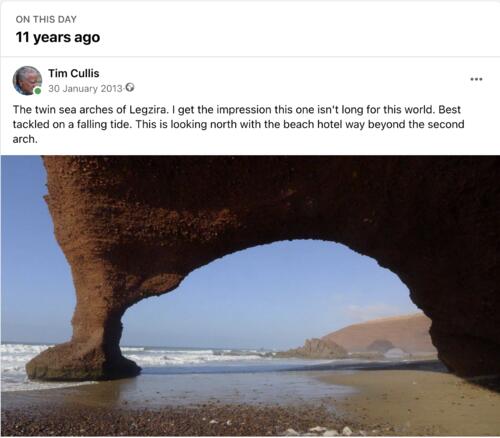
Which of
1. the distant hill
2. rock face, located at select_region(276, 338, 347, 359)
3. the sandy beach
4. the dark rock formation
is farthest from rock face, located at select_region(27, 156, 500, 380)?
the dark rock formation

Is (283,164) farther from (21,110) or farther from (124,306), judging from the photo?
(124,306)

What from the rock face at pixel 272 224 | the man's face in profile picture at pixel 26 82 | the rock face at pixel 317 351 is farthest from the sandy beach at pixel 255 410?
the rock face at pixel 317 351

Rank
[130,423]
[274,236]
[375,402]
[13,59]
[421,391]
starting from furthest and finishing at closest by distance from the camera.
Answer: [274,236], [421,391], [375,402], [130,423], [13,59]

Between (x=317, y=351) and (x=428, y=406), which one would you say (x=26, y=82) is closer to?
(x=428, y=406)

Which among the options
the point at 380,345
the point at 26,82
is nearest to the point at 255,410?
the point at 26,82

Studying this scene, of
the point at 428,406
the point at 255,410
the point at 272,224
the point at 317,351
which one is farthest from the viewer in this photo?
the point at 317,351

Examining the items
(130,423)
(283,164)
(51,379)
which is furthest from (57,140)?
(51,379)
